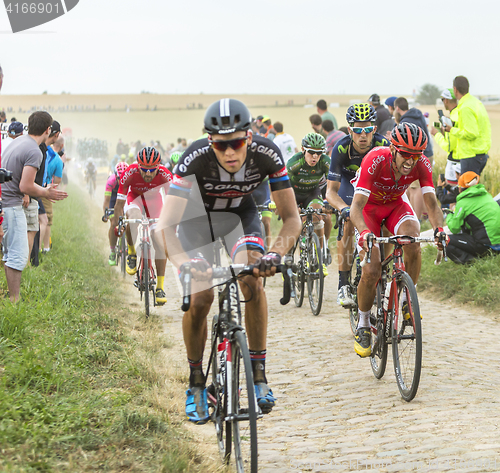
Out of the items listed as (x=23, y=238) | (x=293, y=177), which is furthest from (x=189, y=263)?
(x=293, y=177)

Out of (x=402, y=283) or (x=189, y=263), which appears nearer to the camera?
(x=189, y=263)

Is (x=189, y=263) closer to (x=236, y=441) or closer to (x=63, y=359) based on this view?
(x=236, y=441)

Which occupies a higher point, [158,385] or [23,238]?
[23,238]

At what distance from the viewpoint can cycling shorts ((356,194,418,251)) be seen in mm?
6332

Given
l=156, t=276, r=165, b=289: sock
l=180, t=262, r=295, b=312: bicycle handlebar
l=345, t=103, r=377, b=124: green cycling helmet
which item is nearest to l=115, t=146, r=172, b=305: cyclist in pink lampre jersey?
l=156, t=276, r=165, b=289: sock

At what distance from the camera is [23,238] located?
7031 millimetres

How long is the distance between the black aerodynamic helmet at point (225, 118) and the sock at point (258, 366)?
1524 millimetres

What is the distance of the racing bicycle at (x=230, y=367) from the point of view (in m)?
3.75

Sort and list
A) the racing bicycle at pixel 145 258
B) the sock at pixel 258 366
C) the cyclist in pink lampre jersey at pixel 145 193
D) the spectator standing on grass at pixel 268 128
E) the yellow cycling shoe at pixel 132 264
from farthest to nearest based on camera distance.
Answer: the spectator standing on grass at pixel 268 128, the yellow cycling shoe at pixel 132 264, the cyclist in pink lampre jersey at pixel 145 193, the racing bicycle at pixel 145 258, the sock at pixel 258 366

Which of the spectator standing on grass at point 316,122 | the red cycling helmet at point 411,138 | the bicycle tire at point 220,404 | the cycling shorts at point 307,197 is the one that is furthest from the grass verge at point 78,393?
the spectator standing on grass at point 316,122

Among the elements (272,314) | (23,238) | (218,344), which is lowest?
(272,314)

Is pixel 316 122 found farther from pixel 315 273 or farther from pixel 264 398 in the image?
pixel 264 398

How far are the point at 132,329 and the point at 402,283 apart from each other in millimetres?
4013

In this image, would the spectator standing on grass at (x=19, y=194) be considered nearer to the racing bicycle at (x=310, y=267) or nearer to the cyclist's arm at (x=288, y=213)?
the cyclist's arm at (x=288, y=213)
